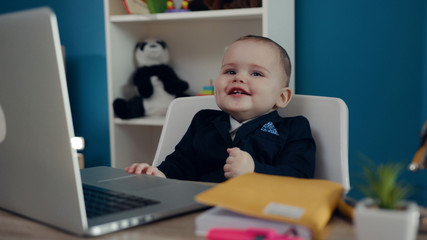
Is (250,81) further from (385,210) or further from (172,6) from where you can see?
(172,6)

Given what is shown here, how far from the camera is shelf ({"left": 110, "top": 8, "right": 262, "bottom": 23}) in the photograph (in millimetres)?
1984

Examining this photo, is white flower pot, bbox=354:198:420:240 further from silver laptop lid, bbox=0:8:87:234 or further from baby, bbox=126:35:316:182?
baby, bbox=126:35:316:182

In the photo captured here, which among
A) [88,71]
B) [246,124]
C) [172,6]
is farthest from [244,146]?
[88,71]

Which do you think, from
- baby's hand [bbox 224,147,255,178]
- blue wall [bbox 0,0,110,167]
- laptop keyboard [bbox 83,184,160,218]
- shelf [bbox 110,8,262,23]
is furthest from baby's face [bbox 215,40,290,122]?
blue wall [bbox 0,0,110,167]

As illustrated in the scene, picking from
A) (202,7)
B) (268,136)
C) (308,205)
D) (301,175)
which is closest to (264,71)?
(268,136)

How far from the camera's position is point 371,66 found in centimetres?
210

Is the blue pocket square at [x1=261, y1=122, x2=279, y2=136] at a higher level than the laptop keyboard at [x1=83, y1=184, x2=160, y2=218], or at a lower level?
lower

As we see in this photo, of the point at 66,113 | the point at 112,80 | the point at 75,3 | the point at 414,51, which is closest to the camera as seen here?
the point at 66,113

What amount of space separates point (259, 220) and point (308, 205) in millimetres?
66

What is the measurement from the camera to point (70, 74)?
9.46 ft

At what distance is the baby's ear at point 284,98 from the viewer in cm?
135

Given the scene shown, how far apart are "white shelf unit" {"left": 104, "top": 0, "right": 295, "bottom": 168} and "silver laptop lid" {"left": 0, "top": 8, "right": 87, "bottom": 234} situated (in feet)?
4.87

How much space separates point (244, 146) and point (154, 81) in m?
1.23

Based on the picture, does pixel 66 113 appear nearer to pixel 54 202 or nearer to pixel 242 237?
pixel 54 202
